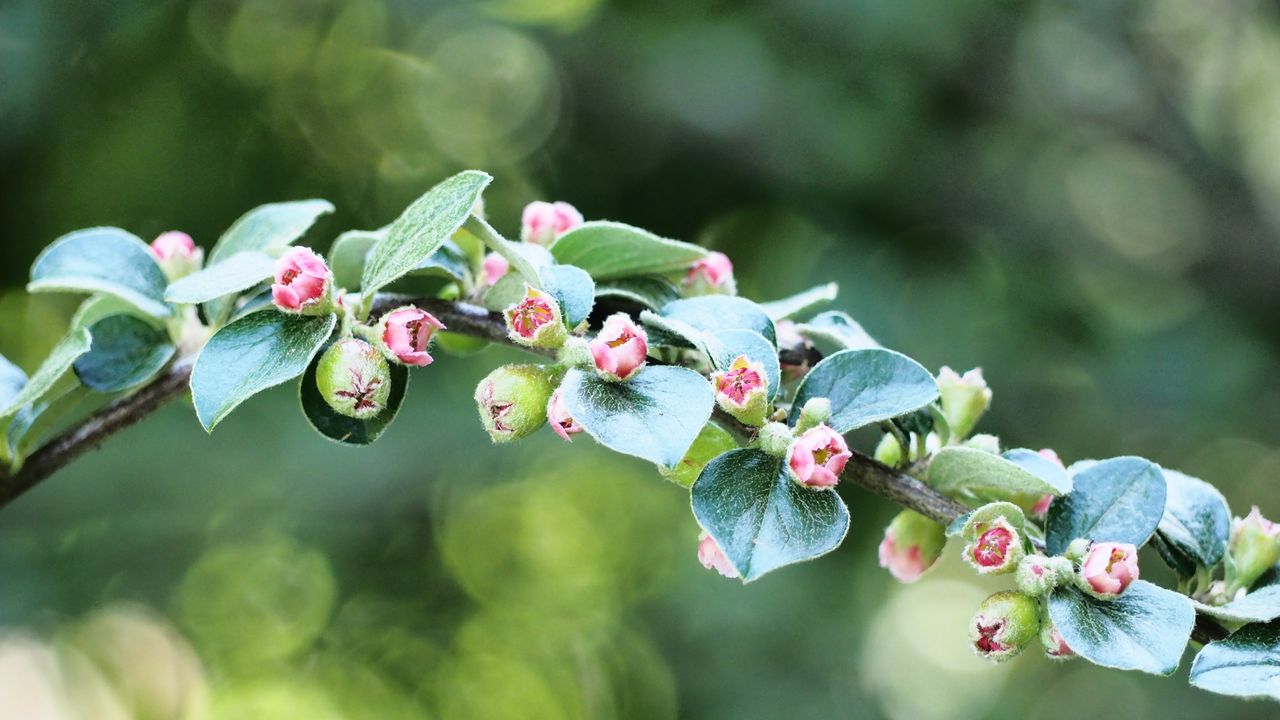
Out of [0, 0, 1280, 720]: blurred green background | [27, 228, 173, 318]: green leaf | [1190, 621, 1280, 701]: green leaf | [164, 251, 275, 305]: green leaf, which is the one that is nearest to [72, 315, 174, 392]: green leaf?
[27, 228, 173, 318]: green leaf

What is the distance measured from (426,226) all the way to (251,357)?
115 millimetres

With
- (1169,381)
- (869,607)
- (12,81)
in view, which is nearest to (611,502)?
(869,607)

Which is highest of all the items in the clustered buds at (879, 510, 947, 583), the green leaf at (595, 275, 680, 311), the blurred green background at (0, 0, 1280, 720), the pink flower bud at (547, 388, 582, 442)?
the pink flower bud at (547, 388, 582, 442)

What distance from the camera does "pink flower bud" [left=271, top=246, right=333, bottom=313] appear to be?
1.89 feet

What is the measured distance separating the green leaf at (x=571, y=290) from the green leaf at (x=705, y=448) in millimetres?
89

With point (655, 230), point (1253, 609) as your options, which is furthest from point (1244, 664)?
point (655, 230)

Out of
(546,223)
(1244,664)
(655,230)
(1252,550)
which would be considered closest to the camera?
(1244,664)

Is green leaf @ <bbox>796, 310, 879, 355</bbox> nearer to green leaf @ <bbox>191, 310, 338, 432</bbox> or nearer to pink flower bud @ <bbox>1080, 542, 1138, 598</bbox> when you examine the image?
pink flower bud @ <bbox>1080, 542, 1138, 598</bbox>

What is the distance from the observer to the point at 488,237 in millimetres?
570

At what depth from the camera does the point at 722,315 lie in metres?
0.61

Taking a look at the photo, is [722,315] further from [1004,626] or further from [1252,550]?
[1252,550]

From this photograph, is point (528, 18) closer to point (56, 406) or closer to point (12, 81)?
point (12, 81)

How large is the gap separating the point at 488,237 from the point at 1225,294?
242 cm

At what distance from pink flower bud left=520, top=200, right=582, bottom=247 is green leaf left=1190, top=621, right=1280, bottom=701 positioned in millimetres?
428
